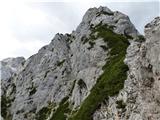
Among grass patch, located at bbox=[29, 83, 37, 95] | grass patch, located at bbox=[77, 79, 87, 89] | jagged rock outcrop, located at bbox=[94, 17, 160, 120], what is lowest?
jagged rock outcrop, located at bbox=[94, 17, 160, 120]

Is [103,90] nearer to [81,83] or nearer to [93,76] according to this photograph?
[93,76]

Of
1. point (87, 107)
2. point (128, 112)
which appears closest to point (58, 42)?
point (87, 107)

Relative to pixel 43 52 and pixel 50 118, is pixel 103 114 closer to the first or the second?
pixel 50 118

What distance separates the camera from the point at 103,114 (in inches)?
2147

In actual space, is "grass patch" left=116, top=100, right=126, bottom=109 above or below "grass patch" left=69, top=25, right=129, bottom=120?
below

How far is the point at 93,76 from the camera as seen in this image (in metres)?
77.6

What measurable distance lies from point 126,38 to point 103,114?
128ft

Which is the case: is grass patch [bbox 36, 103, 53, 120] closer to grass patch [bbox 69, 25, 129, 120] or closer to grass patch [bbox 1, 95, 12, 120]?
grass patch [bbox 1, 95, 12, 120]

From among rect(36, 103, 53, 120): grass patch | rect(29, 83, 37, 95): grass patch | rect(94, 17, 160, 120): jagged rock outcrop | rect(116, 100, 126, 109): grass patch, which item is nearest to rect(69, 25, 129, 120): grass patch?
rect(116, 100, 126, 109): grass patch

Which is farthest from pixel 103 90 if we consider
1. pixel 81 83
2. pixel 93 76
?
pixel 81 83

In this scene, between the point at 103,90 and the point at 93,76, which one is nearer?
the point at 103,90

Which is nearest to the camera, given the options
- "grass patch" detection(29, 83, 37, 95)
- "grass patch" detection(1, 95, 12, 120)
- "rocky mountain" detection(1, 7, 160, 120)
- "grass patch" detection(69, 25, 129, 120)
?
"rocky mountain" detection(1, 7, 160, 120)

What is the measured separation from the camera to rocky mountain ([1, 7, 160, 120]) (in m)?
43.3

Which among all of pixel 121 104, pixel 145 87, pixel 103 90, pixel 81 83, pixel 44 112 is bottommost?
pixel 145 87
